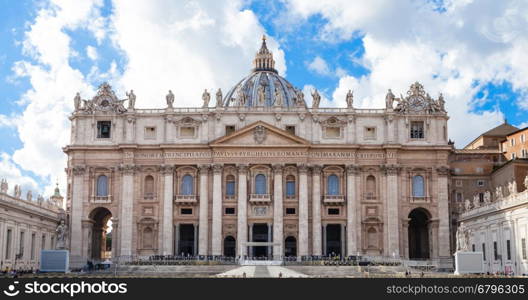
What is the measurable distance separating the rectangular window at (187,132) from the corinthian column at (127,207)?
7.09m

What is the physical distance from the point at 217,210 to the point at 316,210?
11685 millimetres

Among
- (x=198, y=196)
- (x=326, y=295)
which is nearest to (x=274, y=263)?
(x=198, y=196)

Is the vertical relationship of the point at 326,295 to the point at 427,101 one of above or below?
below

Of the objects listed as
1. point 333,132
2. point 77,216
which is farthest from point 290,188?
point 77,216

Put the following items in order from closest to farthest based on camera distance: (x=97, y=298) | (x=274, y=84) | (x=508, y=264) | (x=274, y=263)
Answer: (x=97, y=298) → (x=508, y=264) → (x=274, y=263) → (x=274, y=84)

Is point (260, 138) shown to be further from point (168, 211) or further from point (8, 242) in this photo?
point (8, 242)

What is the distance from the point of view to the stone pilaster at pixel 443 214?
93.5 m

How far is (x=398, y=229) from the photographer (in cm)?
9388

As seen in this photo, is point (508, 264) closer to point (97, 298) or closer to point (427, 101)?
point (427, 101)

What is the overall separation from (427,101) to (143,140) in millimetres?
35014

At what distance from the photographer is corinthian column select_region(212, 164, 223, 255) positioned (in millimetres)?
93000

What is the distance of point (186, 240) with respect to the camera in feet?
323

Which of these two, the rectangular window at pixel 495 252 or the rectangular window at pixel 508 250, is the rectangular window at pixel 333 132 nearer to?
the rectangular window at pixel 495 252

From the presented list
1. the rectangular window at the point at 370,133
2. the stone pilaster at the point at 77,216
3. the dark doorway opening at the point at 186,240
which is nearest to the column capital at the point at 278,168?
the rectangular window at the point at 370,133
